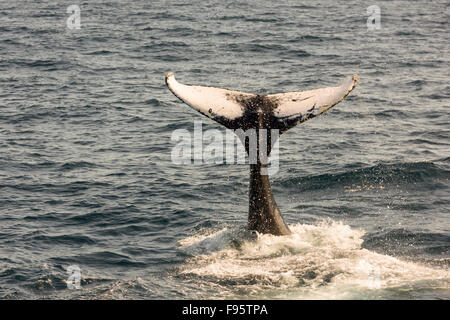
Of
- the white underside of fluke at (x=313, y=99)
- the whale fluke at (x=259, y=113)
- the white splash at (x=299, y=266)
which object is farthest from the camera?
the whale fluke at (x=259, y=113)

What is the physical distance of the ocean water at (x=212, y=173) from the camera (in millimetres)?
12250

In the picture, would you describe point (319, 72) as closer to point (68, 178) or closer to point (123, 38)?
point (123, 38)

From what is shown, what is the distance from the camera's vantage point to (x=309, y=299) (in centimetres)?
1097

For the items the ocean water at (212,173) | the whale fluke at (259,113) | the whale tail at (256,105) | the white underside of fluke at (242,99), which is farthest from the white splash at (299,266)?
the white underside of fluke at (242,99)

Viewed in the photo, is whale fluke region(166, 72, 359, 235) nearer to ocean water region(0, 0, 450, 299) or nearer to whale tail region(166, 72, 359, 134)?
whale tail region(166, 72, 359, 134)

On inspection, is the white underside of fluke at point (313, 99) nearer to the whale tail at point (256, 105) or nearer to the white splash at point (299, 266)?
the whale tail at point (256, 105)

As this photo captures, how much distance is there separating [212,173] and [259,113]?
5.81 metres

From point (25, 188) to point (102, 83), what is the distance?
34.1 feet

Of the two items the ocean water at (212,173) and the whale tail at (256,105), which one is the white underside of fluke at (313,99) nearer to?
the whale tail at (256,105)

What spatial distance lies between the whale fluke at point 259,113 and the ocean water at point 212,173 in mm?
459

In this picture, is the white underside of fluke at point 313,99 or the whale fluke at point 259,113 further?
the whale fluke at point 259,113

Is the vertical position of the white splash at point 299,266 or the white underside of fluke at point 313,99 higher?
the white underside of fluke at point 313,99

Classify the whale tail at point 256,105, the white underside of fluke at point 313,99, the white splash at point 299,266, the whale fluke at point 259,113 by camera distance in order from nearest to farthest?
the white splash at point 299,266 < the white underside of fluke at point 313,99 < the whale tail at point 256,105 < the whale fluke at point 259,113

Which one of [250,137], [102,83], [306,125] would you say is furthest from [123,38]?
[250,137]
